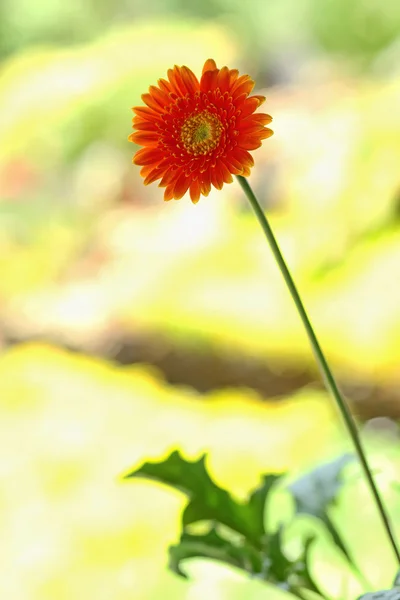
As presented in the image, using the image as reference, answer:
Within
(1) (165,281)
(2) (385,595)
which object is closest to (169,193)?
(2) (385,595)

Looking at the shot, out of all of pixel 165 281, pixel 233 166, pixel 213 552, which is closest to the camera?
pixel 233 166

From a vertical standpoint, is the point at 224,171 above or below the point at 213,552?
above

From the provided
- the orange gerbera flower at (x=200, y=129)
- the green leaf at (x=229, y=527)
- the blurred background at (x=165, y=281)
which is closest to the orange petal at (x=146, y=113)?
the orange gerbera flower at (x=200, y=129)

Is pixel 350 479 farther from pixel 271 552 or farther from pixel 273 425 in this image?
pixel 273 425

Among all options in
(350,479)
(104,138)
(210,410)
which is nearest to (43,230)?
(104,138)

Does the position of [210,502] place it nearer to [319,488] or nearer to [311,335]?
[319,488]

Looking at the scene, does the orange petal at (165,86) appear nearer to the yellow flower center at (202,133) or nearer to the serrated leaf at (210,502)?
the yellow flower center at (202,133)
